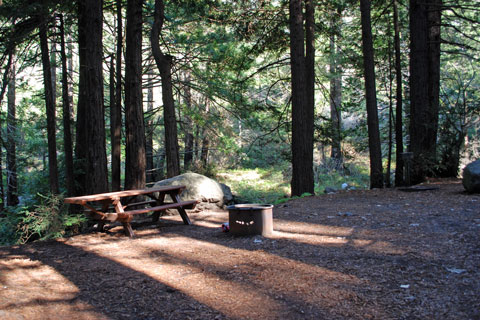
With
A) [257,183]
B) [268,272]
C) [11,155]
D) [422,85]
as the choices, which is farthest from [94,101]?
[257,183]

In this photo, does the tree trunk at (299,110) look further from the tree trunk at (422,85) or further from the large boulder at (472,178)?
the large boulder at (472,178)

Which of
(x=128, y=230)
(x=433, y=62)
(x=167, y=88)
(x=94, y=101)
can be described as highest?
(x=433, y=62)

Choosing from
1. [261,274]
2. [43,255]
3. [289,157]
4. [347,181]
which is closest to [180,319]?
[261,274]

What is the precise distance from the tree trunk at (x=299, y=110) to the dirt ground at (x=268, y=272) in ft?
12.0

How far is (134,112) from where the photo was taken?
9.78 metres

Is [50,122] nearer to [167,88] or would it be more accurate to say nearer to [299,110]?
[167,88]

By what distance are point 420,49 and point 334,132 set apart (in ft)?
11.8

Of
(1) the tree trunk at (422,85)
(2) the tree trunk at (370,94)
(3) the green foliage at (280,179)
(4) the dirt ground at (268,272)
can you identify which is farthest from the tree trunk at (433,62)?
(3) the green foliage at (280,179)

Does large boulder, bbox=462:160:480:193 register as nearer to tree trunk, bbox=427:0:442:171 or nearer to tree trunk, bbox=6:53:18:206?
tree trunk, bbox=427:0:442:171

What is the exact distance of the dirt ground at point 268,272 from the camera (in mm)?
3485

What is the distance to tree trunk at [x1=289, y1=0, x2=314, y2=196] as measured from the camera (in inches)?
416

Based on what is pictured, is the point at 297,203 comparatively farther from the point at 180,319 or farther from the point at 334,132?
the point at 180,319

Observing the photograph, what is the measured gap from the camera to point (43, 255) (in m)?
5.76

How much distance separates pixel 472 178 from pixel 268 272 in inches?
252
